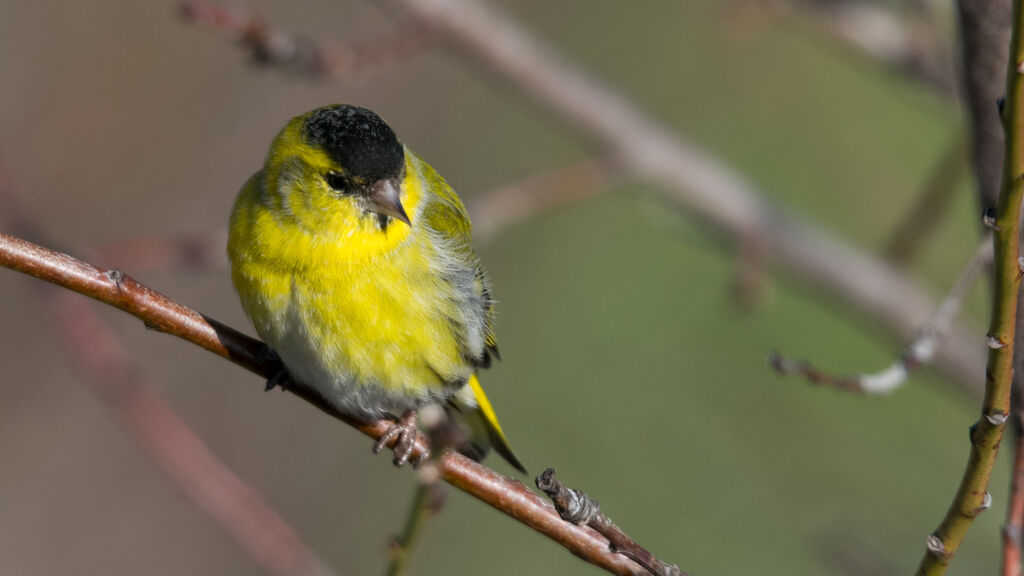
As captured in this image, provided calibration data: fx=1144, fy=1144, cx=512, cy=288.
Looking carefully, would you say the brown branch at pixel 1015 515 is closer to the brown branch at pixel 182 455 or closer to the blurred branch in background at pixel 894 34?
the brown branch at pixel 182 455

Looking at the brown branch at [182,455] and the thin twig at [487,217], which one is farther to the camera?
the thin twig at [487,217]

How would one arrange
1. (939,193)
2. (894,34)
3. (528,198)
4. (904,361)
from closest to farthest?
(904,361), (939,193), (528,198), (894,34)

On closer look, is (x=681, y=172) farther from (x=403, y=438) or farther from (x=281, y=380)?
(x=281, y=380)

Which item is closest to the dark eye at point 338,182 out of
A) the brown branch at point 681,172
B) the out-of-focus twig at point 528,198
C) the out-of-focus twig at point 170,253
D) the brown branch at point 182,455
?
the out-of-focus twig at point 170,253

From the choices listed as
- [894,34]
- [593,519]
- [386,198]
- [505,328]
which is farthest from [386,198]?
[505,328]

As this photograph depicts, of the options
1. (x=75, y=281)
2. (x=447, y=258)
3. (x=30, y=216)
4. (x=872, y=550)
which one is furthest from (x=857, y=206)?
(x=75, y=281)

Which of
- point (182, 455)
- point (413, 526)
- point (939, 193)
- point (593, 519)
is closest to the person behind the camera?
point (593, 519)

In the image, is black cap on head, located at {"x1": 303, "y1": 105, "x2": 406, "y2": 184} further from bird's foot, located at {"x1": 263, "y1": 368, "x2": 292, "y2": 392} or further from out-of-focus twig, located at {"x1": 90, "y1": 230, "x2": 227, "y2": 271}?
out-of-focus twig, located at {"x1": 90, "y1": 230, "x2": 227, "y2": 271}
